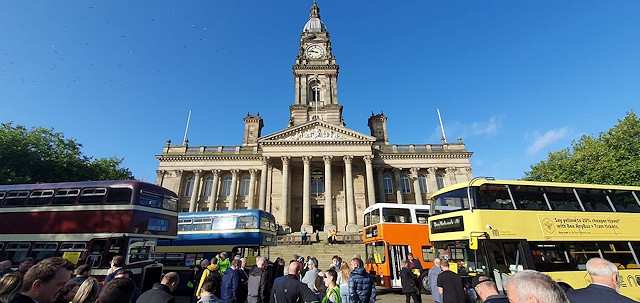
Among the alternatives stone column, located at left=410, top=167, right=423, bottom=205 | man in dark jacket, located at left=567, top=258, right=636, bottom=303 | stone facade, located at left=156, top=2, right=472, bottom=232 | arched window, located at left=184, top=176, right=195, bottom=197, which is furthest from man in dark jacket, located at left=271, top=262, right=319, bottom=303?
arched window, located at left=184, top=176, right=195, bottom=197

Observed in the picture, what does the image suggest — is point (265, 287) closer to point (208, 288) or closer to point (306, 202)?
point (208, 288)

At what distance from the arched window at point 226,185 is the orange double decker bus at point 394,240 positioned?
976 inches

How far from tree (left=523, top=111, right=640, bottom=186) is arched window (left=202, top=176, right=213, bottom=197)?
3897cm

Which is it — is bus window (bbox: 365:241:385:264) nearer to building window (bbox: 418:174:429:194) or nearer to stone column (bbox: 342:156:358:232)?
stone column (bbox: 342:156:358:232)

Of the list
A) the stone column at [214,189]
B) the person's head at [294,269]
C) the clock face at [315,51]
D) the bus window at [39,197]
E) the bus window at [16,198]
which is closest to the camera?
the person's head at [294,269]

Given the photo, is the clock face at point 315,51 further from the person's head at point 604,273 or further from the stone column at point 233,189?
the person's head at point 604,273

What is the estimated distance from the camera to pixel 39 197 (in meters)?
11.2

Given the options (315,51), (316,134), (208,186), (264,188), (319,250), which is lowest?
(319,250)

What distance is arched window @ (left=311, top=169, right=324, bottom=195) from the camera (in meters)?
34.8

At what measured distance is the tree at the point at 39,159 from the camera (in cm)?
2381

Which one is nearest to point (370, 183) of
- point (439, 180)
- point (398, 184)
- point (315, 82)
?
point (398, 184)

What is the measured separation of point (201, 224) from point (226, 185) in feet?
66.4

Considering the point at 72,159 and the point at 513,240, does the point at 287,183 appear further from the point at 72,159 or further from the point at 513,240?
the point at 513,240

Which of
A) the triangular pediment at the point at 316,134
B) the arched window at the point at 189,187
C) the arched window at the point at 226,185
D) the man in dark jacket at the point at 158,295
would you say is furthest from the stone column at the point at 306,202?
the man in dark jacket at the point at 158,295
